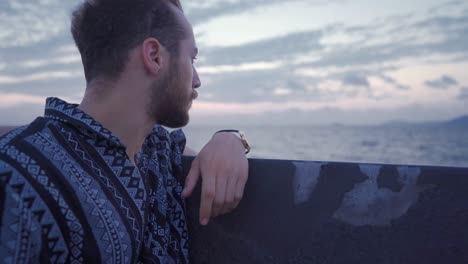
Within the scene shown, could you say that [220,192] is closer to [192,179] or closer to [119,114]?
[192,179]

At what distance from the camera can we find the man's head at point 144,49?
1.83 metres

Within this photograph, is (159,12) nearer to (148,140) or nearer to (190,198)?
(148,140)

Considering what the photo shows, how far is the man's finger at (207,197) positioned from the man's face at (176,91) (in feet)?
1.14

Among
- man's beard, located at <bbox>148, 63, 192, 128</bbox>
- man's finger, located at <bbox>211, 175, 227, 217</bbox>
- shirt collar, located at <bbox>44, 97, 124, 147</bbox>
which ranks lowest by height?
man's finger, located at <bbox>211, 175, 227, 217</bbox>

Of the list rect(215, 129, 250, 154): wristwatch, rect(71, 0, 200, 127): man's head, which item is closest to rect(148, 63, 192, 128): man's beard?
rect(71, 0, 200, 127): man's head

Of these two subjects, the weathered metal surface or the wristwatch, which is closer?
the weathered metal surface

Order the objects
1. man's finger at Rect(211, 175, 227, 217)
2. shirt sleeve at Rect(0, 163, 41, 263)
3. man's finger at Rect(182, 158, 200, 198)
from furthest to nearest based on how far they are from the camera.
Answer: man's finger at Rect(182, 158, 200, 198) → man's finger at Rect(211, 175, 227, 217) → shirt sleeve at Rect(0, 163, 41, 263)

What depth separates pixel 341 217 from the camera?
165 centimetres

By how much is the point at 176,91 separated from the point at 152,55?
0.58 feet

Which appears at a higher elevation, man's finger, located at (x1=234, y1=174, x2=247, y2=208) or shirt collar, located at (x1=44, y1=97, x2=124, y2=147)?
shirt collar, located at (x1=44, y1=97, x2=124, y2=147)

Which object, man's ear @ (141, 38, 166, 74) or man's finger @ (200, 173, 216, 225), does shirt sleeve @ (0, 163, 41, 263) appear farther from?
man's ear @ (141, 38, 166, 74)

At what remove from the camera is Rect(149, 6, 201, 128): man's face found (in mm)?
1870

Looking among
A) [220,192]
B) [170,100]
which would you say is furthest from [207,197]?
[170,100]

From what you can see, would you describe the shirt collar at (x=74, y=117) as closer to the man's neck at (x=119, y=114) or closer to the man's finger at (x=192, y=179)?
the man's neck at (x=119, y=114)
